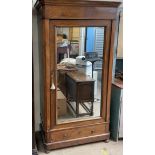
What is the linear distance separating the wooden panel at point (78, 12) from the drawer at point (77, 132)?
4.11ft

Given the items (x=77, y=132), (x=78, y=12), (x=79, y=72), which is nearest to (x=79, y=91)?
(x=79, y=72)

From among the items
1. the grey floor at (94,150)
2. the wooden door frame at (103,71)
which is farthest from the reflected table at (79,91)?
the grey floor at (94,150)

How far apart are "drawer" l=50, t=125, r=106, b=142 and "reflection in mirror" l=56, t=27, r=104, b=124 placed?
0.41 feet

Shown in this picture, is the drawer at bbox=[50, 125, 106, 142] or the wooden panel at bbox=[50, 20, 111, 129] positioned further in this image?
the drawer at bbox=[50, 125, 106, 142]

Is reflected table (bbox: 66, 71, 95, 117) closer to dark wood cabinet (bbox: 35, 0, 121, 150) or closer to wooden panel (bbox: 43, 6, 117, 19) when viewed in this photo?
dark wood cabinet (bbox: 35, 0, 121, 150)

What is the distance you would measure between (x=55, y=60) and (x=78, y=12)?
1.75ft

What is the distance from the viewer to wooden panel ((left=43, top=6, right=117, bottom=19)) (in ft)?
6.34

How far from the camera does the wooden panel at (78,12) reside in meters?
1.93

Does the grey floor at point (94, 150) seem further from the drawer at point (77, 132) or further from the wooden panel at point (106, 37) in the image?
the wooden panel at point (106, 37)

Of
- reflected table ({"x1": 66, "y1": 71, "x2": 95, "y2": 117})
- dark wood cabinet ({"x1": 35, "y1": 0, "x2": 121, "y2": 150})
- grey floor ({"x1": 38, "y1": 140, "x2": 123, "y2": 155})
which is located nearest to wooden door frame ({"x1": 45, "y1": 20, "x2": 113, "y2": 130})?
dark wood cabinet ({"x1": 35, "y1": 0, "x2": 121, "y2": 150})

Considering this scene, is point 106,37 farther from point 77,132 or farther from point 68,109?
point 77,132

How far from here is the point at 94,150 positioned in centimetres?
236
